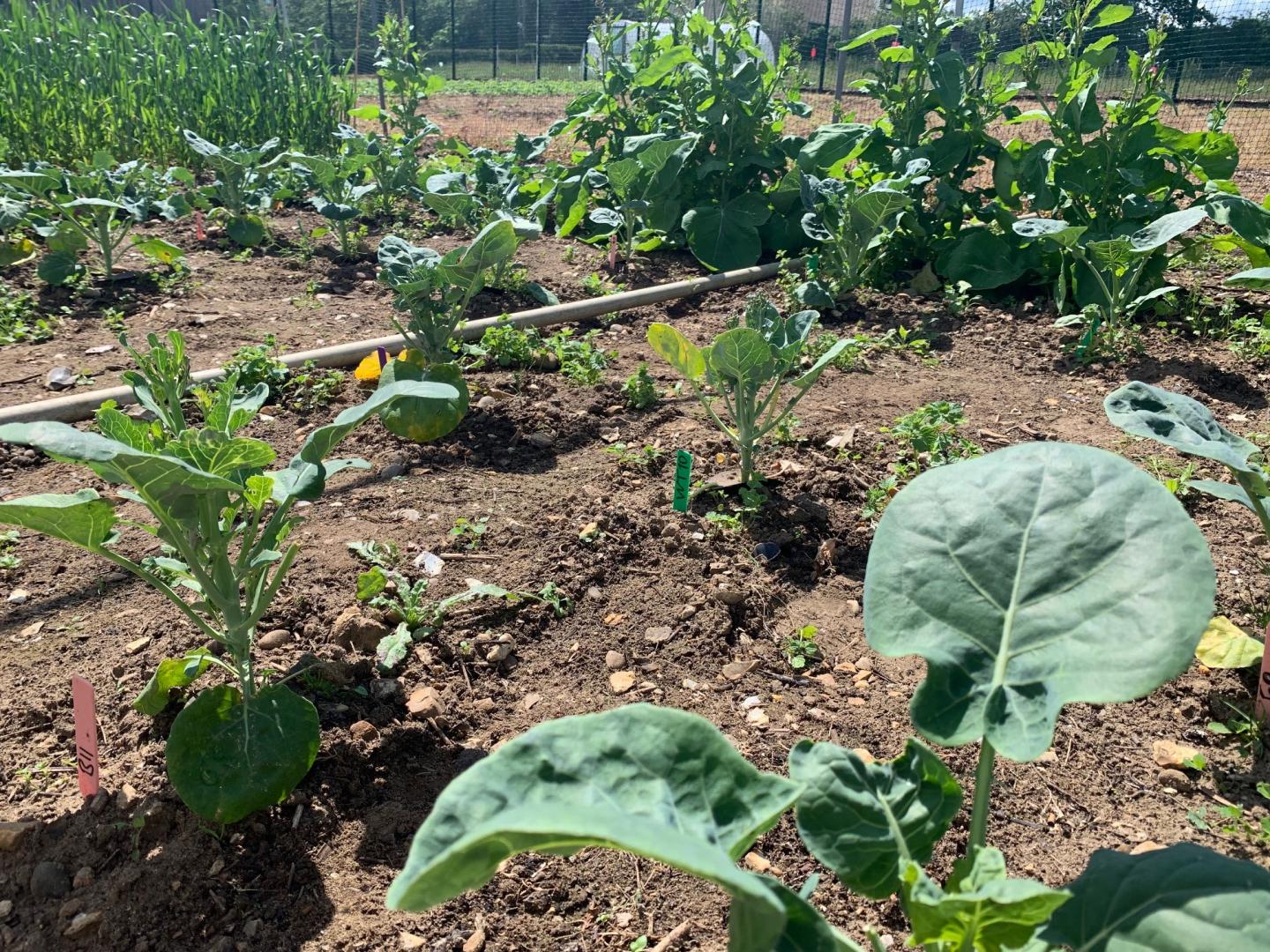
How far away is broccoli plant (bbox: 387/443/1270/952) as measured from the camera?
83 cm

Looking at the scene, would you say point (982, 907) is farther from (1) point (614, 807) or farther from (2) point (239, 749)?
(2) point (239, 749)

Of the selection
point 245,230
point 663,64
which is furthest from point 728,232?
point 245,230

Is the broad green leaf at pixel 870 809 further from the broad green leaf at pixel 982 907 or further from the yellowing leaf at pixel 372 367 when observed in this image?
the yellowing leaf at pixel 372 367

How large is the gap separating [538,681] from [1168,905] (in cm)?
137

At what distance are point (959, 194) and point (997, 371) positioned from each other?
1459mm

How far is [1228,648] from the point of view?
199 centimetres

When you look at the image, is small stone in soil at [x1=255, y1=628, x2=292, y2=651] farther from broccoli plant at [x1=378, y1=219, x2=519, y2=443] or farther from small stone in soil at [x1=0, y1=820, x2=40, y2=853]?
broccoli plant at [x1=378, y1=219, x2=519, y2=443]

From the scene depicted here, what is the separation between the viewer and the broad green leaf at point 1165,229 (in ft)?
11.2

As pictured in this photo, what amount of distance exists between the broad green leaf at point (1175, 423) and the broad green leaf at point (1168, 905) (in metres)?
0.82

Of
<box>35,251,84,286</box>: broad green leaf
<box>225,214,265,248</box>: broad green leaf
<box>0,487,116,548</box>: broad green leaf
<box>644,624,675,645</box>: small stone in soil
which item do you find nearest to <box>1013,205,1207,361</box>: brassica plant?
<box>644,624,675,645</box>: small stone in soil

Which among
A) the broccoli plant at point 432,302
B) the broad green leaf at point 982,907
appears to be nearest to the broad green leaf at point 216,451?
the broad green leaf at point 982,907

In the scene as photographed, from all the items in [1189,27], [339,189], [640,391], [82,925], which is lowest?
[82,925]

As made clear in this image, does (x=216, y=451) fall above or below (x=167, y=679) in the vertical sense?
above

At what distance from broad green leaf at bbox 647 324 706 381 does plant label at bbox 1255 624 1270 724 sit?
4.92ft
